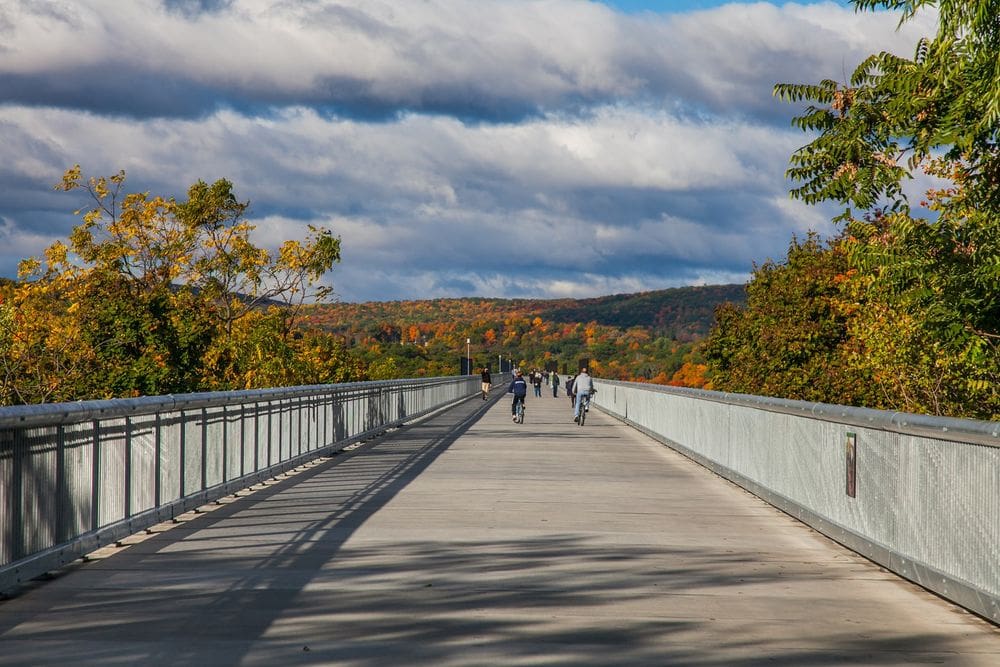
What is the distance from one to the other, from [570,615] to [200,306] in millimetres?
51540

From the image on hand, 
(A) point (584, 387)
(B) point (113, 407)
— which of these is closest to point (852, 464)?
(B) point (113, 407)

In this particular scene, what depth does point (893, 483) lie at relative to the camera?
10867mm

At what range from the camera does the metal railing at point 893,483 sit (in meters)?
8.84

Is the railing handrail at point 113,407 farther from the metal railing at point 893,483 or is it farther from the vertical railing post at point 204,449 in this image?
the metal railing at point 893,483

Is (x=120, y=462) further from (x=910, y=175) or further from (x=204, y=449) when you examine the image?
(x=910, y=175)

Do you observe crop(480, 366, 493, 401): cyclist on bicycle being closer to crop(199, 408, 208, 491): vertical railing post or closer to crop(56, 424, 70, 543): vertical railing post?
crop(199, 408, 208, 491): vertical railing post

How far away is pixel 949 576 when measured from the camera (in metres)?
9.37

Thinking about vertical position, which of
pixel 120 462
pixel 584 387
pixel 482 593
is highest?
pixel 584 387

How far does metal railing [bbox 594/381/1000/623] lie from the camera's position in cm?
884

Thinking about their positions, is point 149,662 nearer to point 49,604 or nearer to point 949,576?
point 49,604

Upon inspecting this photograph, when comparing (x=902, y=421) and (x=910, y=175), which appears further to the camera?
(x=910, y=175)

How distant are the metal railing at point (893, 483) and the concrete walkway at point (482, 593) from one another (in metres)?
0.22

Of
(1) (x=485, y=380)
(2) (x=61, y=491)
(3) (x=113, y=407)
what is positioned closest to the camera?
(2) (x=61, y=491)

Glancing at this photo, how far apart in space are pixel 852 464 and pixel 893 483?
4.33 feet
